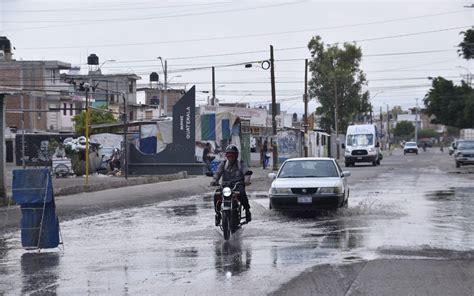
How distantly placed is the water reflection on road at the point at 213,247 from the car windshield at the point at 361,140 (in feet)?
112

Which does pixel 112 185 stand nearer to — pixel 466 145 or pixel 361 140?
pixel 466 145

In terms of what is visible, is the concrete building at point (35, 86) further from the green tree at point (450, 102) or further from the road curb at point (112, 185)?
the green tree at point (450, 102)

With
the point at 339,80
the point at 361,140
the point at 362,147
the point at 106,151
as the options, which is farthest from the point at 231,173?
the point at 339,80

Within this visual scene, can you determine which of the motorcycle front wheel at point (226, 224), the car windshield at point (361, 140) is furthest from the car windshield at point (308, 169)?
the car windshield at point (361, 140)

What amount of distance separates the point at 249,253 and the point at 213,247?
1106 millimetres

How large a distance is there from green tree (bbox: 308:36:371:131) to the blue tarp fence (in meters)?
67.3

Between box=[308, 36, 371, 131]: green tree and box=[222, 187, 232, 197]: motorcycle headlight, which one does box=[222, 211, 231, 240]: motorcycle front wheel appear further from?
box=[308, 36, 371, 131]: green tree

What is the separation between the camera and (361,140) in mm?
55844

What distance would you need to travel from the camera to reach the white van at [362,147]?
5488 centimetres

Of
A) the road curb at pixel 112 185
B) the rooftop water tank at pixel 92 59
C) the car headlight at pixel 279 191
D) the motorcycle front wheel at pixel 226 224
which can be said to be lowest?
the road curb at pixel 112 185

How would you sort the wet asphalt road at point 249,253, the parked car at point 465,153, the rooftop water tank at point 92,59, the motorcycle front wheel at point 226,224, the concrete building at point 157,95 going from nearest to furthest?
the wet asphalt road at point 249,253
the motorcycle front wheel at point 226,224
the parked car at point 465,153
the rooftop water tank at point 92,59
the concrete building at point 157,95

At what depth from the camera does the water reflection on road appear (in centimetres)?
1009

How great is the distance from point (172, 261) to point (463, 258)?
4335 millimetres

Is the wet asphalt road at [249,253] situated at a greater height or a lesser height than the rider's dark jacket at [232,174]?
lesser
